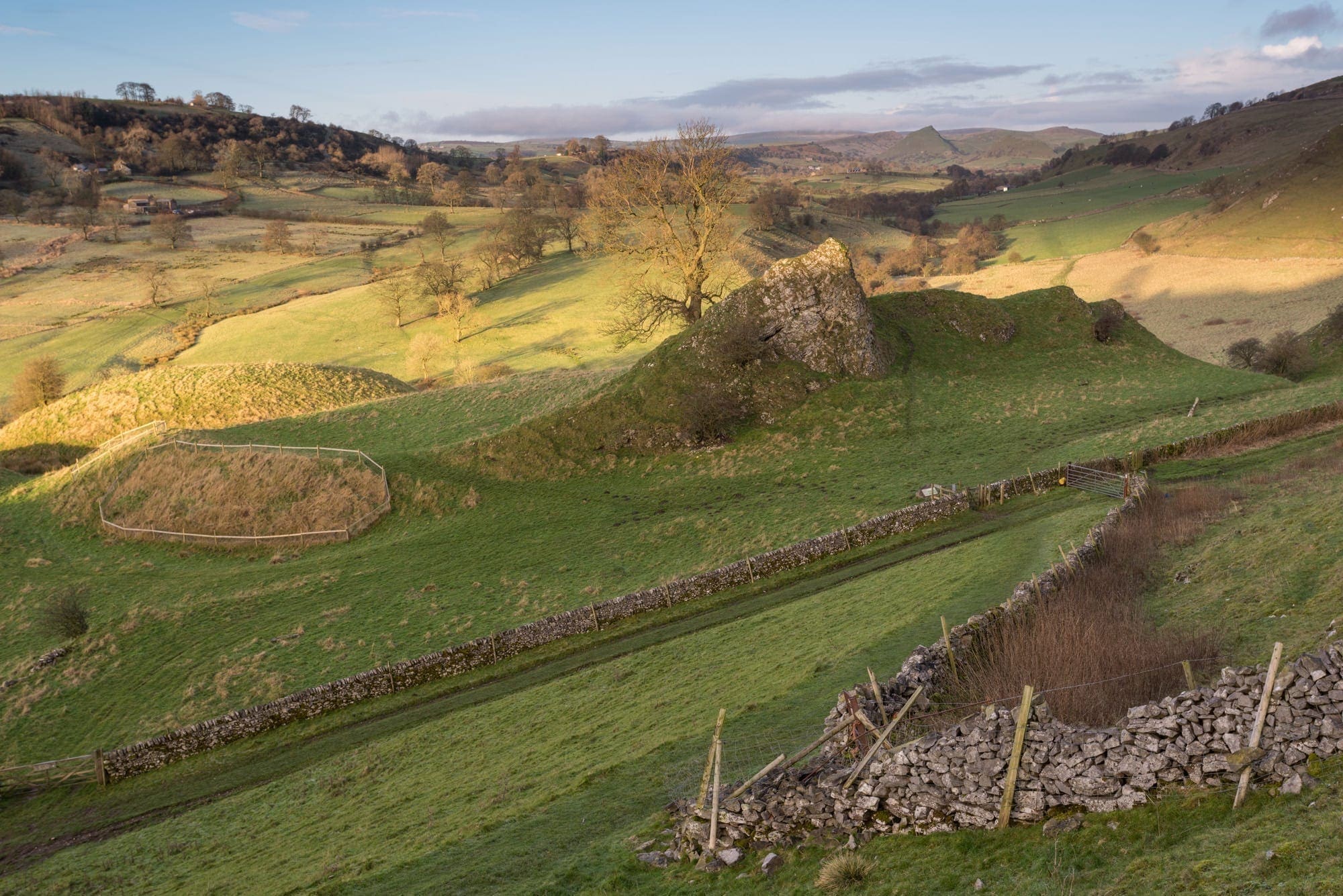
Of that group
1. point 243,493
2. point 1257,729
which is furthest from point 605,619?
point 243,493

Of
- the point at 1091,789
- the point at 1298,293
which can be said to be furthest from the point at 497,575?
the point at 1298,293

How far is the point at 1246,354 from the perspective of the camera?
192 ft

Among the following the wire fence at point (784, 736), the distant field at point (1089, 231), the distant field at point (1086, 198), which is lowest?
the wire fence at point (784, 736)

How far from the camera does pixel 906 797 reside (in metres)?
12.6

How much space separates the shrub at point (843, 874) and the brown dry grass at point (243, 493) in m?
33.8

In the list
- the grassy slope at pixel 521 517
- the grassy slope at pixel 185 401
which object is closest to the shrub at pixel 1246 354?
the grassy slope at pixel 521 517

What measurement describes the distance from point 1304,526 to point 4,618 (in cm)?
4695

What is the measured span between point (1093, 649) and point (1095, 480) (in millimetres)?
20973

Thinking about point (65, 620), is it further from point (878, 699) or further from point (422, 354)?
point (422, 354)

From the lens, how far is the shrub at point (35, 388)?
68.9 m

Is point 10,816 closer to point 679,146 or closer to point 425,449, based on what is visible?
point 425,449

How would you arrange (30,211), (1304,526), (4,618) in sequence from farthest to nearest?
(30,211) → (4,618) → (1304,526)

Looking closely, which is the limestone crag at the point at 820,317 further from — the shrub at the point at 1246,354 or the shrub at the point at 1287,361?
the shrub at the point at 1246,354

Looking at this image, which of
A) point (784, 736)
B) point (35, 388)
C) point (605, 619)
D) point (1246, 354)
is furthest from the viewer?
point (35, 388)
